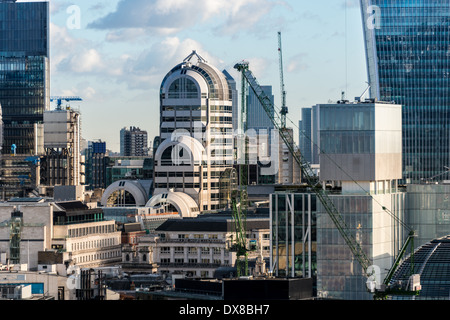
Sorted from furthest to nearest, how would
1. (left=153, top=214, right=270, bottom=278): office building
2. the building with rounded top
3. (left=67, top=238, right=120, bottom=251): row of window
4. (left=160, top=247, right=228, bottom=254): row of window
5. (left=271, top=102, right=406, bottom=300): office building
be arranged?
(left=160, top=247, right=228, bottom=254): row of window → (left=153, top=214, right=270, bottom=278): office building → (left=67, top=238, right=120, bottom=251): row of window → (left=271, top=102, right=406, bottom=300): office building → the building with rounded top

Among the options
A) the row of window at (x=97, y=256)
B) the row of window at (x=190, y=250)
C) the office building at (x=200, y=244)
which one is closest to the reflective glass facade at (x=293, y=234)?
the office building at (x=200, y=244)

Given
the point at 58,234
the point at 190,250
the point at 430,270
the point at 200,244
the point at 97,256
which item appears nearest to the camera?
the point at 430,270

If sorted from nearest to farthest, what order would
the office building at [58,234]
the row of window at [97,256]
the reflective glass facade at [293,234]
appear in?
the reflective glass facade at [293,234] < the office building at [58,234] < the row of window at [97,256]

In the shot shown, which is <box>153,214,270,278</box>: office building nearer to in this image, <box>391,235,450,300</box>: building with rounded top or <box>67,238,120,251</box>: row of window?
<box>67,238,120,251</box>: row of window

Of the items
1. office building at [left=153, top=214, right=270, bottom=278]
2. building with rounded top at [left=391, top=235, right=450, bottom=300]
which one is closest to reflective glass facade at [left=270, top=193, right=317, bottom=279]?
building with rounded top at [left=391, top=235, right=450, bottom=300]

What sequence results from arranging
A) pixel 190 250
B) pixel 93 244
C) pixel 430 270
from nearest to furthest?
pixel 430 270 → pixel 190 250 → pixel 93 244

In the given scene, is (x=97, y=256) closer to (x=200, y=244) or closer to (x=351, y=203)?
(x=200, y=244)

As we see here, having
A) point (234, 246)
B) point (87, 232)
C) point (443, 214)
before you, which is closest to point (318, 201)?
point (443, 214)

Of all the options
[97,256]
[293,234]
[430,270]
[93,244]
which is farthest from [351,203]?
[93,244]

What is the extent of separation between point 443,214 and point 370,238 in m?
12.1

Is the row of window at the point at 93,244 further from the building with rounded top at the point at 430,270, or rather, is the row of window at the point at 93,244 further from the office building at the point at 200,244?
the building with rounded top at the point at 430,270

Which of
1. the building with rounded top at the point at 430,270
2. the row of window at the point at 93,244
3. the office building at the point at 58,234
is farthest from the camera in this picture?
the row of window at the point at 93,244

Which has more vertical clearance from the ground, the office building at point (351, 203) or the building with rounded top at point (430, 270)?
the office building at point (351, 203)

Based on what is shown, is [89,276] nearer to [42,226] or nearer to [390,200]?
[390,200]
